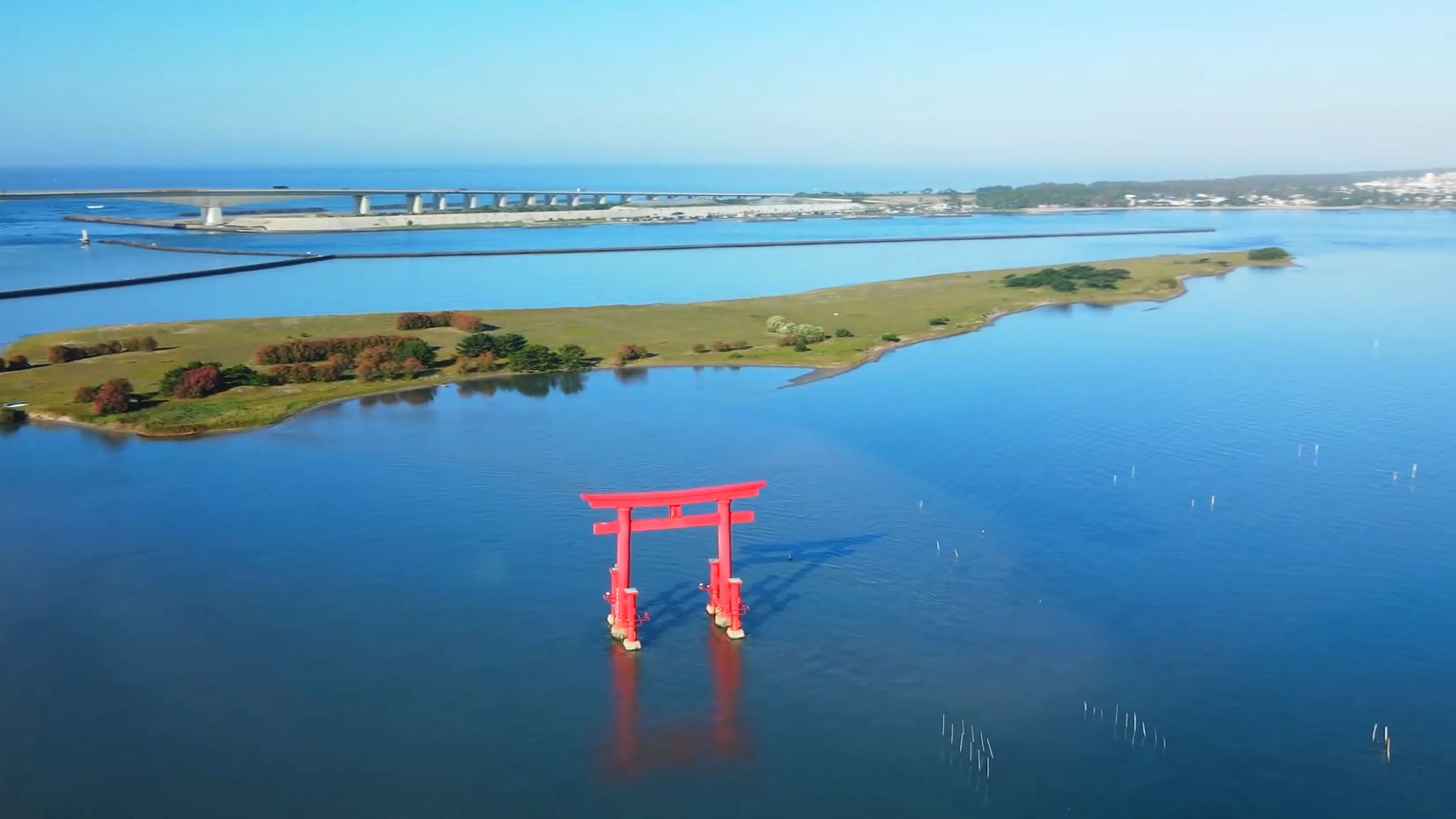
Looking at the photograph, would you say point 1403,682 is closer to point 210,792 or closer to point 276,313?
point 210,792

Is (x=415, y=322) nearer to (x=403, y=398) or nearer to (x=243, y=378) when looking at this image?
(x=243, y=378)

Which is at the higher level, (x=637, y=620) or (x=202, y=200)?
(x=202, y=200)

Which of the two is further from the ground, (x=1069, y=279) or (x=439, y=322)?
(x=1069, y=279)

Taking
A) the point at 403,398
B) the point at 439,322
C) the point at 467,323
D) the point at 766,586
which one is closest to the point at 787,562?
the point at 766,586

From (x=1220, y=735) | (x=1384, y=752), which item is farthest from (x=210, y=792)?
(x=1384, y=752)

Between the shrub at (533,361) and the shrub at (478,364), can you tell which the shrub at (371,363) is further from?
the shrub at (533,361)

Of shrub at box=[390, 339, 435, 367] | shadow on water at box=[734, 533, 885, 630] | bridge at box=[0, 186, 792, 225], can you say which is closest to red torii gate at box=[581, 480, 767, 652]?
shadow on water at box=[734, 533, 885, 630]
